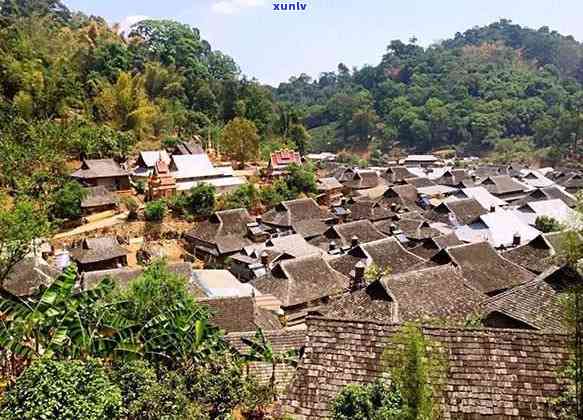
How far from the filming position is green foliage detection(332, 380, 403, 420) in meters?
8.09

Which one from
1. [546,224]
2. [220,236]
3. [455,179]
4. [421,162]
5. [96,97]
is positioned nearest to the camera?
[220,236]

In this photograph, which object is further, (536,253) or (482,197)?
(482,197)

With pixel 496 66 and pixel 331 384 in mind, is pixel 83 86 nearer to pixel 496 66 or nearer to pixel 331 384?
pixel 331 384

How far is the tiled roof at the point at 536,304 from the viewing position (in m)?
16.4

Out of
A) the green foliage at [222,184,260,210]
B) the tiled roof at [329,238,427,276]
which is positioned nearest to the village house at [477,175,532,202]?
the green foliage at [222,184,260,210]

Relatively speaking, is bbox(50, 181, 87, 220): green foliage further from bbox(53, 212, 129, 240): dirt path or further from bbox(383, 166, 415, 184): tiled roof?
bbox(383, 166, 415, 184): tiled roof

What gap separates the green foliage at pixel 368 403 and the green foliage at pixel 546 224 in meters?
32.7

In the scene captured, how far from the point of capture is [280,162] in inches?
2124

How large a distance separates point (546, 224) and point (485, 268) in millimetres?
14913

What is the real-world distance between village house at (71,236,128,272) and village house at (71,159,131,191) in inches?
413

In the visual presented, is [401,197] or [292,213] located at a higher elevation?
[292,213]

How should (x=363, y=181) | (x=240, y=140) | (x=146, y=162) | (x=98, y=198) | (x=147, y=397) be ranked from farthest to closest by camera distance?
(x=363, y=181), (x=240, y=140), (x=146, y=162), (x=98, y=198), (x=147, y=397)

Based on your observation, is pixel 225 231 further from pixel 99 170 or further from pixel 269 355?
pixel 269 355

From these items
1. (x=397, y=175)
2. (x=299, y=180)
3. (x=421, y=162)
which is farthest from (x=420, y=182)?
(x=421, y=162)
